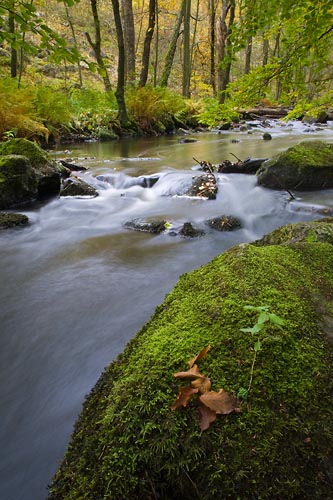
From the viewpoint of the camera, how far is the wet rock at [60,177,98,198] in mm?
7336

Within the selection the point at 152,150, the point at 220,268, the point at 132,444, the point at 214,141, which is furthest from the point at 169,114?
the point at 132,444

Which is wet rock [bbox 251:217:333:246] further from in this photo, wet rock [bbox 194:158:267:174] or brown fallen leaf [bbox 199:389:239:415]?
wet rock [bbox 194:158:267:174]

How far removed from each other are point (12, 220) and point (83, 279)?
7.96 ft

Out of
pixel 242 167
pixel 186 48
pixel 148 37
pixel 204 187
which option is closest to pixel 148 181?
pixel 204 187

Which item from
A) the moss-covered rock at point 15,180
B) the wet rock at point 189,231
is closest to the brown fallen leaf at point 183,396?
the wet rock at point 189,231

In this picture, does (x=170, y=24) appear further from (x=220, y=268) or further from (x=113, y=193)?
(x=220, y=268)

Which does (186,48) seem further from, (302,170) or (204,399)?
(204,399)

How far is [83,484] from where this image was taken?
1.29 meters

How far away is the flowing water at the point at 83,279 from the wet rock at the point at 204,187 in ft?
0.56

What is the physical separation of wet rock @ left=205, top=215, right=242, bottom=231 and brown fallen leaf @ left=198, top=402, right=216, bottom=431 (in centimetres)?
450

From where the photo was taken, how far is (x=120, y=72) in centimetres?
1230

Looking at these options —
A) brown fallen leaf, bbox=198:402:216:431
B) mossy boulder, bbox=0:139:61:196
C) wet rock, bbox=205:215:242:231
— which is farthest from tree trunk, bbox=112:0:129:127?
brown fallen leaf, bbox=198:402:216:431

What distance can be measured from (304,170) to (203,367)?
6.42 m

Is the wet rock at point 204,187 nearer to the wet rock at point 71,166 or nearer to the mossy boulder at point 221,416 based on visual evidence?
the wet rock at point 71,166
